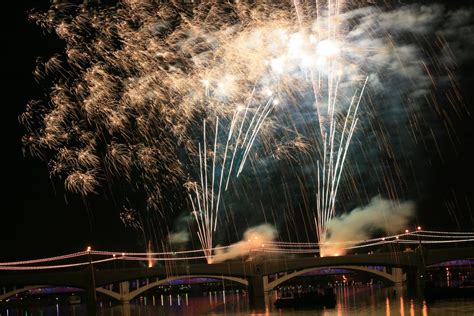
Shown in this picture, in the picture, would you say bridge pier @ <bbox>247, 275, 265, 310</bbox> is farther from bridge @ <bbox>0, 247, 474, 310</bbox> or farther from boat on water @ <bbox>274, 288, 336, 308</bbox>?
boat on water @ <bbox>274, 288, 336, 308</bbox>

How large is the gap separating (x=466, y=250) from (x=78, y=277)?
202 ft

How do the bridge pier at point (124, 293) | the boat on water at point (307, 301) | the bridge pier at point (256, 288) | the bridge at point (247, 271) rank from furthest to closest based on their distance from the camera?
the bridge pier at point (124, 293)
the bridge pier at point (256, 288)
the bridge at point (247, 271)
the boat on water at point (307, 301)

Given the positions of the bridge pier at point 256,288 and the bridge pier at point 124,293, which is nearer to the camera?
the bridge pier at point 256,288

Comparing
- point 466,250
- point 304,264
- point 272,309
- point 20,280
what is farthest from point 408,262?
point 20,280

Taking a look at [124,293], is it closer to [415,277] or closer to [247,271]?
[247,271]

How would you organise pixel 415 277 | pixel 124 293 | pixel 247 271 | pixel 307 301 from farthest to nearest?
pixel 124 293 → pixel 415 277 → pixel 247 271 → pixel 307 301

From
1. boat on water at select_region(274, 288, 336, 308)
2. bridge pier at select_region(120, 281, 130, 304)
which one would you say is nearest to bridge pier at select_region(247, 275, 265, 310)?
boat on water at select_region(274, 288, 336, 308)

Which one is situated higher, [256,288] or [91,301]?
[91,301]

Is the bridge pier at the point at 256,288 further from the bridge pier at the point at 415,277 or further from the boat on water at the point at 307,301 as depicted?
the bridge pier at the point at 415,277

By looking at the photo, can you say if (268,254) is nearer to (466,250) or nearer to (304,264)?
(304,264)

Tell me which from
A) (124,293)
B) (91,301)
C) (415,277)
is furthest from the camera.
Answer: (124,293)

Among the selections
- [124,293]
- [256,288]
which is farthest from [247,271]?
[124,293]

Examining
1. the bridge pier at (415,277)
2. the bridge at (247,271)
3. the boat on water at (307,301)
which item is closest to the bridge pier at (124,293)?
the bridge at (247,271)

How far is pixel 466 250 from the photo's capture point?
96562 millimetres
